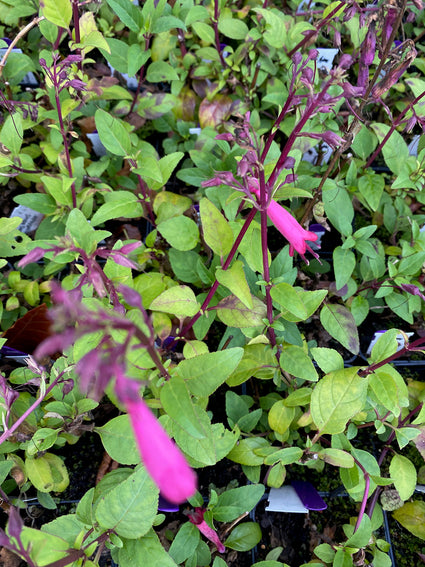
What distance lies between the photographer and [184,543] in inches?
43.4

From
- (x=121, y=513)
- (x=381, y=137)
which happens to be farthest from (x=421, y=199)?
(x=121, y=513)

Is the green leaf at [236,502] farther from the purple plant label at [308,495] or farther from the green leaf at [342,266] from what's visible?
the green leaf at [342,266]

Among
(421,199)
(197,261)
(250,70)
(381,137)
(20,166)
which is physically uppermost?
(250,70)

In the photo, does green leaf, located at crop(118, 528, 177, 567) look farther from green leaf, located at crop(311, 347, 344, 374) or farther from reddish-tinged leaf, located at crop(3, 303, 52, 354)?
reddish-tinged leaf, located at crop(3, 303, 52, 354)

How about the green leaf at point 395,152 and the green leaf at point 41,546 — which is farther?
the green leaf at point 395,152

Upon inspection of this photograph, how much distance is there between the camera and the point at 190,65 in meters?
1.94

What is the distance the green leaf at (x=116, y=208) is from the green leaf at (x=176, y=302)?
32 centimetres

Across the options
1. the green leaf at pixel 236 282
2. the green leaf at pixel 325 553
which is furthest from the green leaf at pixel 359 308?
the green leaf at pixel 325 553

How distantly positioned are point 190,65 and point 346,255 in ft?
3.80

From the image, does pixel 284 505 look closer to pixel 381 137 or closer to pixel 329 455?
pixel 329 455

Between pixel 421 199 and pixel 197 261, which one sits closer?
pixel 197 261

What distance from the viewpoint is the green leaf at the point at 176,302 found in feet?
3.66

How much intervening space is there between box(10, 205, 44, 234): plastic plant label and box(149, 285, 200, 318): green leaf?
0.87 meters

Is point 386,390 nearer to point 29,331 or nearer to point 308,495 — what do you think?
point 308,495
